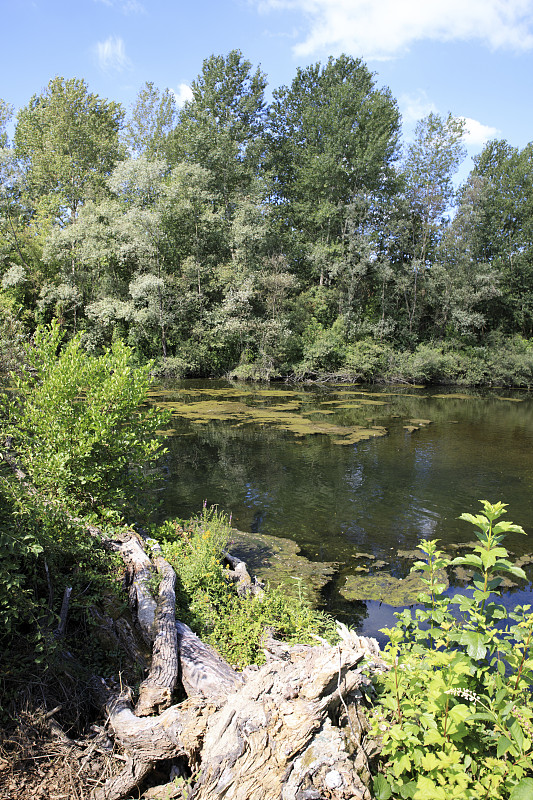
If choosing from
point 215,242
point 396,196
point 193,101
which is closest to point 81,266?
point 215,242

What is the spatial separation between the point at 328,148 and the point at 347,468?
85.6ft

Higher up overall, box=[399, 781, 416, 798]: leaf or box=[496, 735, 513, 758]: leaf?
box=[496, 735, 513, 758]: leaf

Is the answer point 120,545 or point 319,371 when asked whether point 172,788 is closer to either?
point 120,545

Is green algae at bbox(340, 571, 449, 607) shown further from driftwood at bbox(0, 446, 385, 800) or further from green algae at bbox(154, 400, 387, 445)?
green algae at bbox(154, 400, 387, 445)

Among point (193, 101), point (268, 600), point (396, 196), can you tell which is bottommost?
point (268, 600)

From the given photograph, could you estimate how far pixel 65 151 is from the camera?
1303 inches

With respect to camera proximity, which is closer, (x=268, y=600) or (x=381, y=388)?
(x=268, y=600)

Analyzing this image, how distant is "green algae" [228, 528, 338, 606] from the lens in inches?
230

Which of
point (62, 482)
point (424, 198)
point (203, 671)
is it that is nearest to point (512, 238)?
point (424, 198)

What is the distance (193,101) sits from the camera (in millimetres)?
31094

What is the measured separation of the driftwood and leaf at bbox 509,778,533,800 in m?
0.66

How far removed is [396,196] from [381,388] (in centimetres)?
1314

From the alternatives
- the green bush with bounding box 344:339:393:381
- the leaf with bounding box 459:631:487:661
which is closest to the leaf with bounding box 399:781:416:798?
the leaf with bounding box 459:631:487:661

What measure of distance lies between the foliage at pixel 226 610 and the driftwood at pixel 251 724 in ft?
1.44
